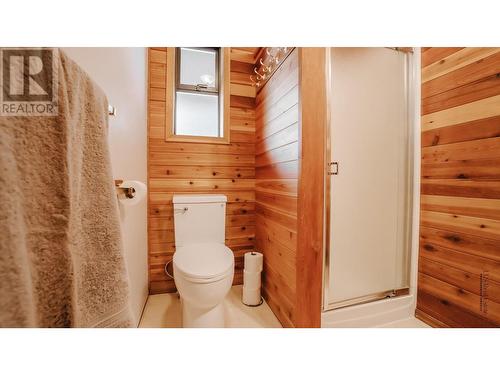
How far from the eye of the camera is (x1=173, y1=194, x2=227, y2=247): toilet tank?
1.37m

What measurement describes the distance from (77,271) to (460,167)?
165cm

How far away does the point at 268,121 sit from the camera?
141cm

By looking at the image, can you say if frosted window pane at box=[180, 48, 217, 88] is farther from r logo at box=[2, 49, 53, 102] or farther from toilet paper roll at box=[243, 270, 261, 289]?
toilet paper roll at box=[243, 270, 261, 289]

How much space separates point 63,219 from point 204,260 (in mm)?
762

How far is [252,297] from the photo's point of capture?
52.4 inches

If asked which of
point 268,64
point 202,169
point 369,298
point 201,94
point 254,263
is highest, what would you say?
point 268,64

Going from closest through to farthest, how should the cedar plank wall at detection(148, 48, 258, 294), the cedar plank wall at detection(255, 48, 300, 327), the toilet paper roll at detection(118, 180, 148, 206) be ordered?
the toilet paper roll at detection(118, 180, 148, 206)
the cedar plank wall at detection(255, 48, 300, 327)
the cedar plank wall at detection(148, 48, 258, 294)

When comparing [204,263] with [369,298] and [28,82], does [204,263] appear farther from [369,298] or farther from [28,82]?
[369,298]

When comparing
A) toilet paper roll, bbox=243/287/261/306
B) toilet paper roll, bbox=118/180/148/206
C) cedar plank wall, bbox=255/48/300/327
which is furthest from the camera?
toilet paper roll, bbox=243/287/261/306

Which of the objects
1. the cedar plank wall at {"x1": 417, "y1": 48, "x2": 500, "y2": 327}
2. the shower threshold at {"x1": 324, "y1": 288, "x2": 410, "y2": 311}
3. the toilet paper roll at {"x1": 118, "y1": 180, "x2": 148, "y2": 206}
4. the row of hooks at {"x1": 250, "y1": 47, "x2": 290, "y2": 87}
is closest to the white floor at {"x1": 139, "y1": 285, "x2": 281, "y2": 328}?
the shower threshold at {"x1": 324, "y1": 288, "x2": 410, "y2": 311}

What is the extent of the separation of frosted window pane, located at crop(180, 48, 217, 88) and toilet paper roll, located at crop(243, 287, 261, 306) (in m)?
1.72

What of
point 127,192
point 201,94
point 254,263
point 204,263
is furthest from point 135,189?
point 201,94
